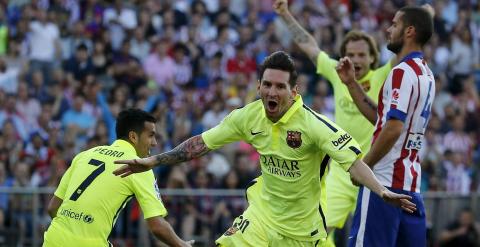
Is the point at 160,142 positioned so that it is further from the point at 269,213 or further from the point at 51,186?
the point at 269,213

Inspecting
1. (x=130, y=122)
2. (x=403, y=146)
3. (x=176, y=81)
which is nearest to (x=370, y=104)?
(x=403, y=146)

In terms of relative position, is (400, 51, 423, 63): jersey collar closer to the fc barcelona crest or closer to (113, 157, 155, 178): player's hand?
the fc barcelona crest

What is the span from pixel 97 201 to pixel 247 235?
4.37 ft

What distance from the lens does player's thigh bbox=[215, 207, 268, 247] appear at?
978 cm

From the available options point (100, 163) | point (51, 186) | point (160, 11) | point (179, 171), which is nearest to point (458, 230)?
point (179, 171)

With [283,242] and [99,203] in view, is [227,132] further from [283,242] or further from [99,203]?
[99,203]

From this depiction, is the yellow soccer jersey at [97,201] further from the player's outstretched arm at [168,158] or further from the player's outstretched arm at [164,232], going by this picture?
the player's outstretched arm at [168,158]

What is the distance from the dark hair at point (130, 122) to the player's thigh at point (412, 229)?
249 cm

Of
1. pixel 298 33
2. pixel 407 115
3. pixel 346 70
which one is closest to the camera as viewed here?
pixel 407 115

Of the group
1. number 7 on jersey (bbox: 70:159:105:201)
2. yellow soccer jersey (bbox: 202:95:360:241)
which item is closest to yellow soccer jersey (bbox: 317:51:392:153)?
yellow soccer jersey (bbox: 202:95:360:241)

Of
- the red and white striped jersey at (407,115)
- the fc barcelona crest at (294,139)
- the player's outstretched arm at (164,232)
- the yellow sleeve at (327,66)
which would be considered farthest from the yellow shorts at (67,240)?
the yellow sleeve at (327,66)

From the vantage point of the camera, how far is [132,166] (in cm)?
928

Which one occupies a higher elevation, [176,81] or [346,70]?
[346,70]

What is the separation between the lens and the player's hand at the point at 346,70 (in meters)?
10.2
